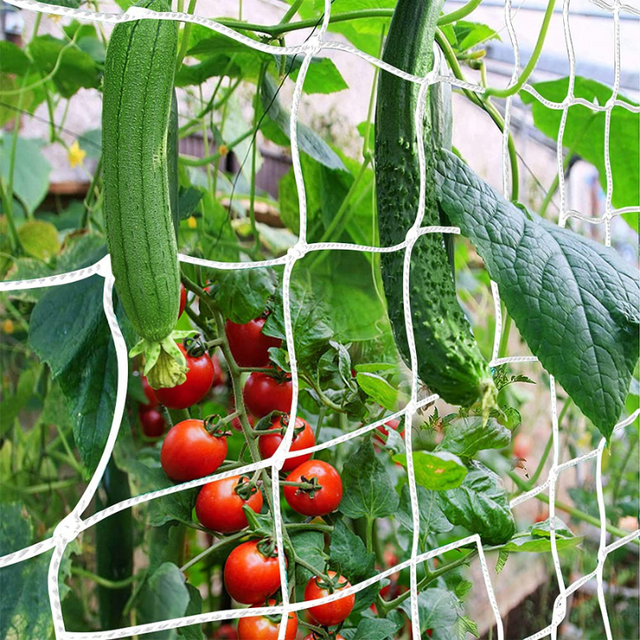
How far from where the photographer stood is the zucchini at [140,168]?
33 centimetres

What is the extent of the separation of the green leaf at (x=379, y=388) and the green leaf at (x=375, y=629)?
14cm

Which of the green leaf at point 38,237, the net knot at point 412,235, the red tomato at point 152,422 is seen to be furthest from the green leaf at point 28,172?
the net knot at point 412,235

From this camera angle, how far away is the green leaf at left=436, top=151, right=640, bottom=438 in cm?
38

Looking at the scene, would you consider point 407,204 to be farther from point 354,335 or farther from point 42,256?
point 42,256

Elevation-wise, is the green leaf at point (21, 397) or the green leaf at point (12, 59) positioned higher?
the green leaf at point (12, 59)

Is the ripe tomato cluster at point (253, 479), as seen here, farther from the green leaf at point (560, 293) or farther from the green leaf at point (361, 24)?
the green leaf at point (361, 24)

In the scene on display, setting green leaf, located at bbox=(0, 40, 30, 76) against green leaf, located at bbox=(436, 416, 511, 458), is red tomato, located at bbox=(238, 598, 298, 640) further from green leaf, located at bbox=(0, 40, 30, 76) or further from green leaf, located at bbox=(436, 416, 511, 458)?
green leaf, located at bbox=(0, 40, 30, 76)

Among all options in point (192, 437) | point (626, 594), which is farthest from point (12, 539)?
point (626, 594)

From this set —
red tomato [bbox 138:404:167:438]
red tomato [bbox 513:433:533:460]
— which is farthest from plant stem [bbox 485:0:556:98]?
red tomato [bbox 513:433:533:460]

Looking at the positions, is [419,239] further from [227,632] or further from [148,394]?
[227,632]

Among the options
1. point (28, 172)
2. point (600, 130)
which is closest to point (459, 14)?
point (600, 130)

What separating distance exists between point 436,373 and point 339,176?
0.32m

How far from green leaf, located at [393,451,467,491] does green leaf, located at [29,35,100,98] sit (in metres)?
0.57

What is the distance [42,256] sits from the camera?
94 centimetres
